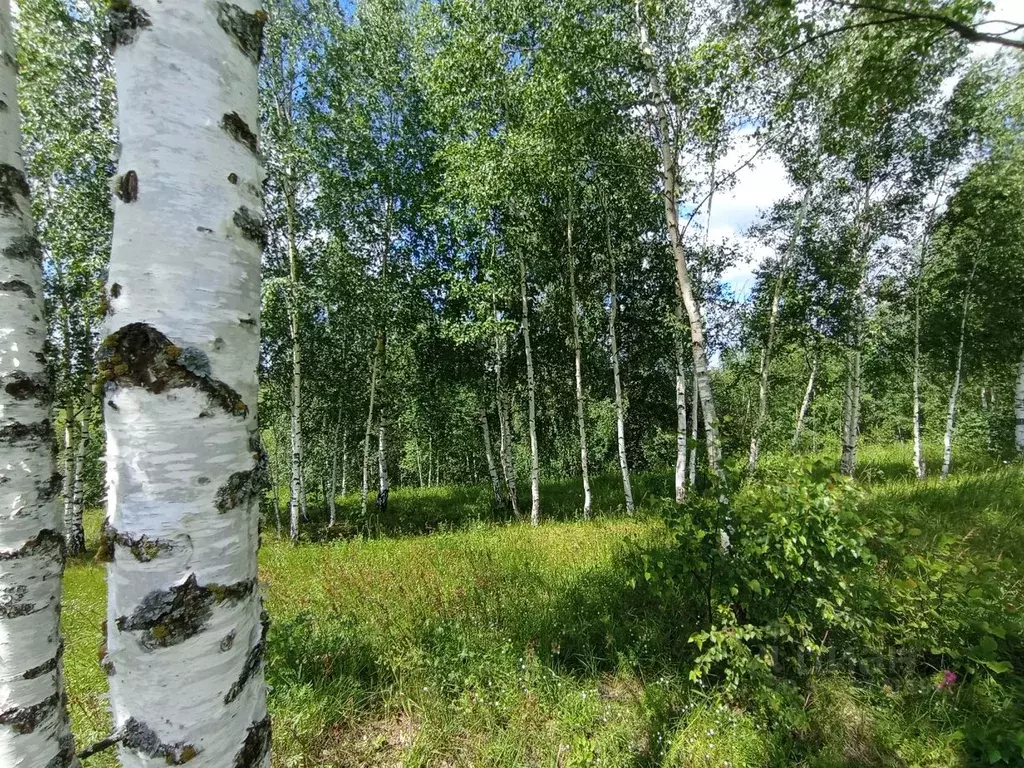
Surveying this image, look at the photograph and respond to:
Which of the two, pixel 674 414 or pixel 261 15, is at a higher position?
pixel 261 15

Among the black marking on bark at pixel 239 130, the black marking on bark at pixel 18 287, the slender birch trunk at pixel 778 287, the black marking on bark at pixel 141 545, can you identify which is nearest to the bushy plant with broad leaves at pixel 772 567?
the black marking on bark at pixel 141 545

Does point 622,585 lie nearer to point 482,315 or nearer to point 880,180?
point 482,315

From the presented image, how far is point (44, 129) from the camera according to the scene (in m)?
8.45

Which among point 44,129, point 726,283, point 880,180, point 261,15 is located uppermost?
point 44,129

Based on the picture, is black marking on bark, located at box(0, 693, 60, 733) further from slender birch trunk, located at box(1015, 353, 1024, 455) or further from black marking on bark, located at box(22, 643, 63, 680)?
slender birch trunk, located at box(1015, 353, 1024, 455)

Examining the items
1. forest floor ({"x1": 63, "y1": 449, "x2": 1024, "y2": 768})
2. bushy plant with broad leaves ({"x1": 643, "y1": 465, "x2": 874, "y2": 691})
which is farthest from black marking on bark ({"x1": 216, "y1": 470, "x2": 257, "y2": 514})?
bushy plant with broad leaves ({"x1": 643, "y1": 465, "x2": 874, "y2": 691})

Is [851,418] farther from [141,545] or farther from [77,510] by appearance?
[77,510]

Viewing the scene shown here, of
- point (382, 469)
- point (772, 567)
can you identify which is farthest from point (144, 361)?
point (382, 469)

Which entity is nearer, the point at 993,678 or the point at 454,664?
the point at 993,678

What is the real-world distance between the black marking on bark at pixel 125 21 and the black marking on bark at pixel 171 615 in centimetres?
119

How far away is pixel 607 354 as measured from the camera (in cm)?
1560

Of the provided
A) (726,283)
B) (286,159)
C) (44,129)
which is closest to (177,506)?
(286,159)

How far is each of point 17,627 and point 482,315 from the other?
354 inches

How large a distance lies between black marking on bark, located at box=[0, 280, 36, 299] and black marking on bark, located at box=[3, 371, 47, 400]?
0.36 m
